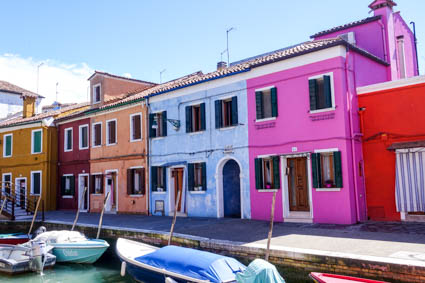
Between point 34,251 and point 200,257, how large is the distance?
6572 millimetres

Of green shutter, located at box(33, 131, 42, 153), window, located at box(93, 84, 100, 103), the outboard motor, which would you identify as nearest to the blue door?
the outboard motor

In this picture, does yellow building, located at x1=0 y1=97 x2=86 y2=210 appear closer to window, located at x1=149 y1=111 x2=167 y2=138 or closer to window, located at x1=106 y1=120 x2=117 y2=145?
window, located at x1=106 y1=120 x2=117 y2=145

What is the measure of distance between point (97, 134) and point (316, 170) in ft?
46.2

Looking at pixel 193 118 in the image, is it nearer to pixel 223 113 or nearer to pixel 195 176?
pixel 223 113

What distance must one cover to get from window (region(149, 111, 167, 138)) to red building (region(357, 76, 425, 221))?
9.06m

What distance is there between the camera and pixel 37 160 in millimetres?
24594

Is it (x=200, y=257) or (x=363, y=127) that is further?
(x=363, y=127)

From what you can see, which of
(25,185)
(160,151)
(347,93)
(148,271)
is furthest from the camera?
(25,185)

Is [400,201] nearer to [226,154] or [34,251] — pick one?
[226,154]

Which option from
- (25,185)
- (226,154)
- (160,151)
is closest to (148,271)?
(226,154)

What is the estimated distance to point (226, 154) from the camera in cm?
1596

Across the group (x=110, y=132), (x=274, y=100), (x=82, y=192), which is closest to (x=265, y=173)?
(x=274, y=100)

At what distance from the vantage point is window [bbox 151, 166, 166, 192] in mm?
18489

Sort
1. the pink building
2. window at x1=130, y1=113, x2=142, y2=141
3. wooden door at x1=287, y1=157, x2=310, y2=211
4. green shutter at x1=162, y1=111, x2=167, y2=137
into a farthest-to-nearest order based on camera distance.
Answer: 1. window at x1=130, y1=113, x2=142, y2=141
2. green shutter at x1=162, y1=111, x2=167, y2=137
3. wooden door at x1=287, y1=157, x2=310, y2=211
4. the pink building
